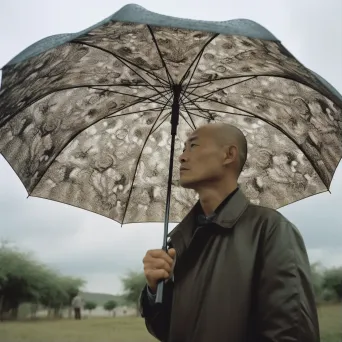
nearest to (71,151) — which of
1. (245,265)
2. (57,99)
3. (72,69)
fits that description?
(57,99)

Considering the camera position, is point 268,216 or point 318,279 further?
point 318,279

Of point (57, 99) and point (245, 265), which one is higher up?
point (57, 99)

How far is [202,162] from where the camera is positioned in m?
1.32

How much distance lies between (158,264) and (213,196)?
0.23m

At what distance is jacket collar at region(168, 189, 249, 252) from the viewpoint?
1209 millimetres

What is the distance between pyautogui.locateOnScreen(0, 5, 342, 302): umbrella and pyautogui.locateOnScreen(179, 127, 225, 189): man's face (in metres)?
0.14

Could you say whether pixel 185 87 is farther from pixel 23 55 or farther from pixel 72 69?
pixel 23 55

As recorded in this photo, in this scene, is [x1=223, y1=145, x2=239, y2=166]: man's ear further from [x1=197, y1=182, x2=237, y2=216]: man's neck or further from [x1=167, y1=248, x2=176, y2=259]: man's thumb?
[x1=167, y1=248, x2=176, y2=259]: man's thumb

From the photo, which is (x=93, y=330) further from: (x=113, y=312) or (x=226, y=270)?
(x=226, y=270)

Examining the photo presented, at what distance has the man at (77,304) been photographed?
2.97 metres

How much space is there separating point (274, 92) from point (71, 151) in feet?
2.35

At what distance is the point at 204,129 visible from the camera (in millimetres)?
1377

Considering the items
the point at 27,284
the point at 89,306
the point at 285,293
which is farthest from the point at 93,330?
the point at 285,293

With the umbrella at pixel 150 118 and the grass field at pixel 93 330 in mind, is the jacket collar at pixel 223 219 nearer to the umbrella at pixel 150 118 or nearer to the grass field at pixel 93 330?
the umbrella at pixel 150 118
